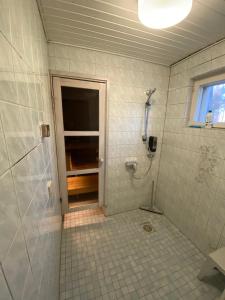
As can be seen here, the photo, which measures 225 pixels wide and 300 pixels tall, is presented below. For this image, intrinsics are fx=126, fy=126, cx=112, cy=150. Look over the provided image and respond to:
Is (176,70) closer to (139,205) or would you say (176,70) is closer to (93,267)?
(139,205)

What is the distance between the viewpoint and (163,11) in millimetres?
779

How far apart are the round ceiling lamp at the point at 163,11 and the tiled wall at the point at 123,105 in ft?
2.81

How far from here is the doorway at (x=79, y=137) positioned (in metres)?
1.64

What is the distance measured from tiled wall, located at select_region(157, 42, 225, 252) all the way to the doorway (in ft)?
3.48

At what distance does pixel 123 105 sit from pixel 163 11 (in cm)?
105

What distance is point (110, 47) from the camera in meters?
1.50

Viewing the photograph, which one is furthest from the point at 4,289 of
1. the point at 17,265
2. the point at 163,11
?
the point at 163,11

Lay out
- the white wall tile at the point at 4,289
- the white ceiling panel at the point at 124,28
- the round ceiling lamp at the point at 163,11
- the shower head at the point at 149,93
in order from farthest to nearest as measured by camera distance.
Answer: the shower head at the point at 149,93 < the white ceiling panel at the point at 124,28 < the round ceiling lamp at the point at 163,11 < the white wall tile at the point at 4,289

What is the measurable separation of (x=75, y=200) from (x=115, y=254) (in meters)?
1.03

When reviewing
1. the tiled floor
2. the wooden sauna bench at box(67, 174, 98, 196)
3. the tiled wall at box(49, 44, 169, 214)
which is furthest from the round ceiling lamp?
the tiled floor

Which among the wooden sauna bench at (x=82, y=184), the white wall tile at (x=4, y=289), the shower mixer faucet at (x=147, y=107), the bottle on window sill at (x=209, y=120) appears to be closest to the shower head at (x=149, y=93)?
the shower mixer faucet at (x=147, y=107)

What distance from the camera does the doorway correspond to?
5.38 ft

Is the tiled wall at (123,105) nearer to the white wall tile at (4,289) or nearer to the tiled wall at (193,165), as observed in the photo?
the tiled wall at (193,165)

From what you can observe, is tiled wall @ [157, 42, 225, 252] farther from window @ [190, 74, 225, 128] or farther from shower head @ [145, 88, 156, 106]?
shower head @ [145, 88, 156, 106]
